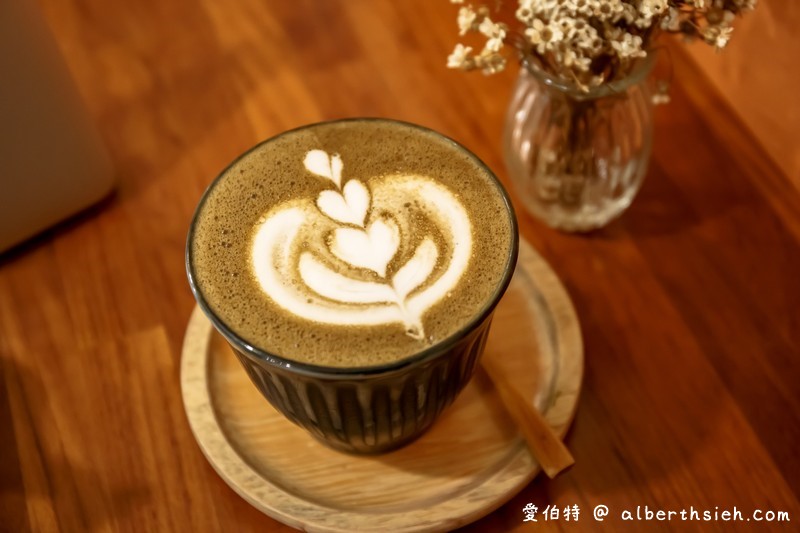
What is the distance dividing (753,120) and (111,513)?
0.80 m

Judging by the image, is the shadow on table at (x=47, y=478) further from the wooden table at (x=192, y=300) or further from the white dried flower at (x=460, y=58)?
the white dried flower at (x=460, y=58)

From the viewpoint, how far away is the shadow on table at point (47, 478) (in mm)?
629

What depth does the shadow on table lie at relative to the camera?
63 centimetres

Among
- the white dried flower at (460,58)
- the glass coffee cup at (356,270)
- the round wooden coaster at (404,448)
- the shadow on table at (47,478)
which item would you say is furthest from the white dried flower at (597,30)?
the shadow on table at (47,478)

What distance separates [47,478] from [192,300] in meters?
0.21

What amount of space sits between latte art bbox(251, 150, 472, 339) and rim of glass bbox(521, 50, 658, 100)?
175 mm

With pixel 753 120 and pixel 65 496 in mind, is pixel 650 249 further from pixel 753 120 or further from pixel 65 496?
pixel 65 496

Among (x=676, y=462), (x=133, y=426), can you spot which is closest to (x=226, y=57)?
(x=133, y=426)

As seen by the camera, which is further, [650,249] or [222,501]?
[650,249]

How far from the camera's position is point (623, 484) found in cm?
64

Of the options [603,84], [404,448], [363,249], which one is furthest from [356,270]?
[603,84]

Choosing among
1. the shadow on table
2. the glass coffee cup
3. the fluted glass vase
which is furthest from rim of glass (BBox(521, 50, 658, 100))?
the shadow on table

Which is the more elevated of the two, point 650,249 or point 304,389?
point 304,389

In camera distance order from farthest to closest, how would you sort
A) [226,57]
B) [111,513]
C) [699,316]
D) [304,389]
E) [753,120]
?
1. [226,57]
2. [753,120]
3. [699,316]
4. [111,513]
5. [304,389]
